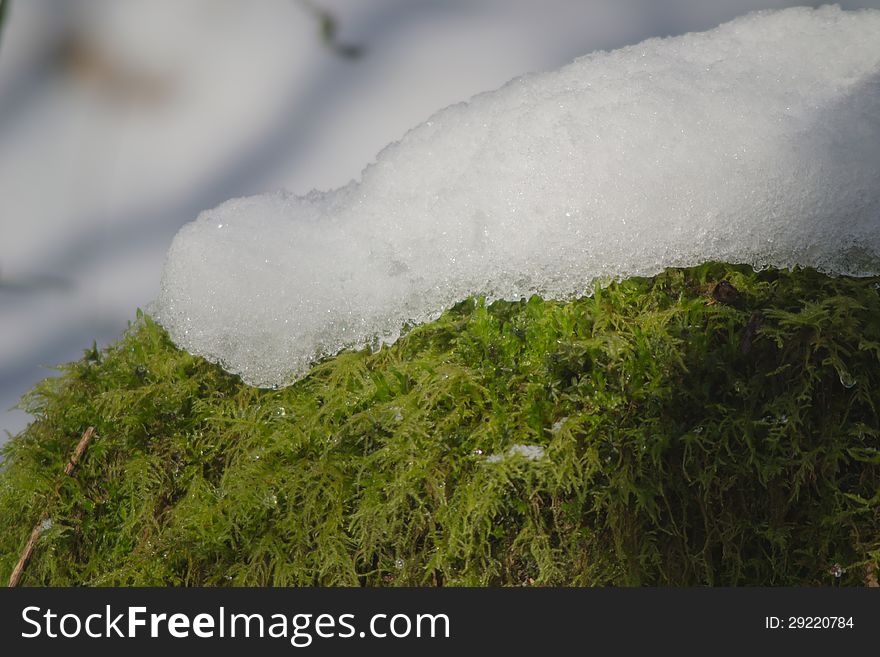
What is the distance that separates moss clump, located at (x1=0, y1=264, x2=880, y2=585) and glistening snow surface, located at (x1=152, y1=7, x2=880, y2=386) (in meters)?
0.04

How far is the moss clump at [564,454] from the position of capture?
2.18ft

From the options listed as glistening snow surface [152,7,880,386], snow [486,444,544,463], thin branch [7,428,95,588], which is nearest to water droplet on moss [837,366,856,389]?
glistening snow surface [152,7,880,386]

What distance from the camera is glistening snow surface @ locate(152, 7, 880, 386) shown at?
2.34 feet

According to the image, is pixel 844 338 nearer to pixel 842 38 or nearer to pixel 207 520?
pixel 842 38

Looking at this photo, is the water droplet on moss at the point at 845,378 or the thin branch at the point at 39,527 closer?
the water droplet on moss at the point at 845,378

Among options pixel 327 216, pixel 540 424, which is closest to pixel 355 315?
pixel 327 216

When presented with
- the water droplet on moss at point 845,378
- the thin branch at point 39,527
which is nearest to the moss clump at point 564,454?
the water droplet on moss at point 845,378

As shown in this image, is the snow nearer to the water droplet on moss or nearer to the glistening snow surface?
the glistening snow surface

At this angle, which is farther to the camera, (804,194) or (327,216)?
(327,216)

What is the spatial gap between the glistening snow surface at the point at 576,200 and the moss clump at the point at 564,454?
0.13 ft

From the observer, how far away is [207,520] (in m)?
0.83

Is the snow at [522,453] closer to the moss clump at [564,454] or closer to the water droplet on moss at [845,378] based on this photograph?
the moss clump at [564,454]

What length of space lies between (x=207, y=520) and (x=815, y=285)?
744 millimetres

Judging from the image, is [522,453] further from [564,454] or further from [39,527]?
[39,527]
